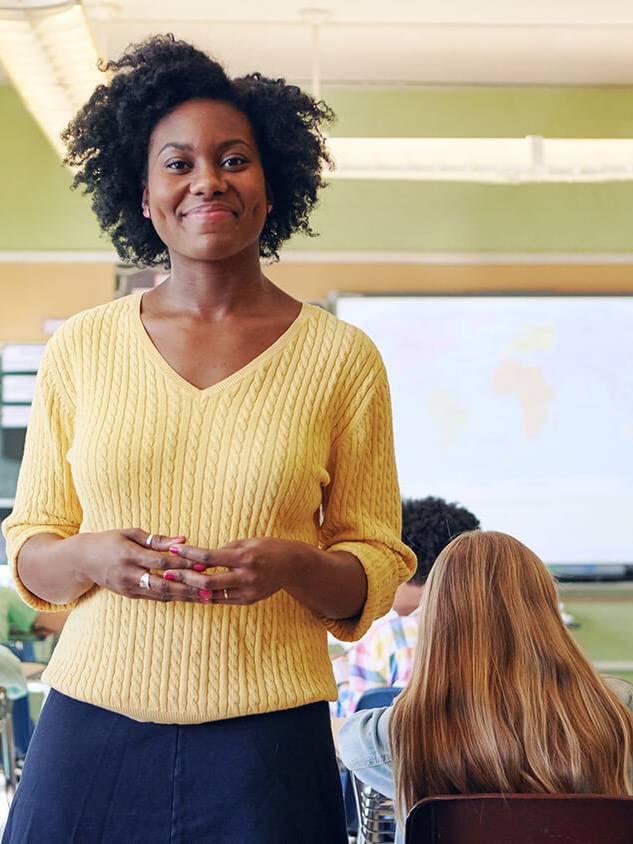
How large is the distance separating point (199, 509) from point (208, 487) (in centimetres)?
3

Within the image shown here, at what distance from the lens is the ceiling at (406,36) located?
442cm

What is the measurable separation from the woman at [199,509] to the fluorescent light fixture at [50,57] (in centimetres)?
198

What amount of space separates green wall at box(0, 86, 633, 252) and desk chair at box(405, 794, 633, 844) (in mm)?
3922

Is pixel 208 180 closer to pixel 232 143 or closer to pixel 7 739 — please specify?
pixel 232 143

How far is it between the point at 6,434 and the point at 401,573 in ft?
13.8

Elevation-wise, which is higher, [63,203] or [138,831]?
[63,203]

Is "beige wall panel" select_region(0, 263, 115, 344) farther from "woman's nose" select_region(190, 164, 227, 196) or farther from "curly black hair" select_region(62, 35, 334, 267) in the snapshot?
"woman's nose" select_region(190, 164, 227, 196)

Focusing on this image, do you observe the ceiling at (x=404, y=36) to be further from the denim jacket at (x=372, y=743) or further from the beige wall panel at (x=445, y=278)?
the denim jacket at (x=372, y=743)

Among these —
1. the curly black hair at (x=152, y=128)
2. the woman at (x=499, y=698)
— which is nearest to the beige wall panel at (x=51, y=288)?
the woman at (x=499, y=698)

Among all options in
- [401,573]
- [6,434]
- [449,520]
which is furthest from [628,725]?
[6,434]

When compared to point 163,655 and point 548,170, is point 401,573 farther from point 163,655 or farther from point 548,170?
point 548,170

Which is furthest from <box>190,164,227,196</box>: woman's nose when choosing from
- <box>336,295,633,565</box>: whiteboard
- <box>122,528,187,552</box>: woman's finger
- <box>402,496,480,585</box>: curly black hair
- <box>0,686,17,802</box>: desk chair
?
<box>336,295,633,565</box>: whiteboard

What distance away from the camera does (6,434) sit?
17.0ft

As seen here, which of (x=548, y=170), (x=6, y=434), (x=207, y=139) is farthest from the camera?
(x=6, y=434)
